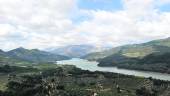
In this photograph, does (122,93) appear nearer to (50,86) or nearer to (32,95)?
(32,95)

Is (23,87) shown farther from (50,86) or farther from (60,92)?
(50,86)

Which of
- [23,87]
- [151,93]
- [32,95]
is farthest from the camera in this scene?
[23,87]

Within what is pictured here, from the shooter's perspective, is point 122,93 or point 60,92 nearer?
point 60,92

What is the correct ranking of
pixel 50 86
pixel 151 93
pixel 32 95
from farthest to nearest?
pixel 151 93, pixel 32 95, pixel 50 86

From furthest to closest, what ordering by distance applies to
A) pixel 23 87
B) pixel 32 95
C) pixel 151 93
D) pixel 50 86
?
1. pixel 23 87
2. pixel 151 93
3. pixel 32 95
4. pixel 50 86

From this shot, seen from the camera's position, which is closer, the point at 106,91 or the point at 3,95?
the point at 3,95

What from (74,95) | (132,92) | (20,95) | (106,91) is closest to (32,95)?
(20,95)

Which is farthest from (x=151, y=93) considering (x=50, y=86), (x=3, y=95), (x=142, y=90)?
(x=50, y=86)

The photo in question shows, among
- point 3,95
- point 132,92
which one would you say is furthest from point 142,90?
point 3,95

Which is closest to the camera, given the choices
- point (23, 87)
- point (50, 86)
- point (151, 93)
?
point (50, 86)
